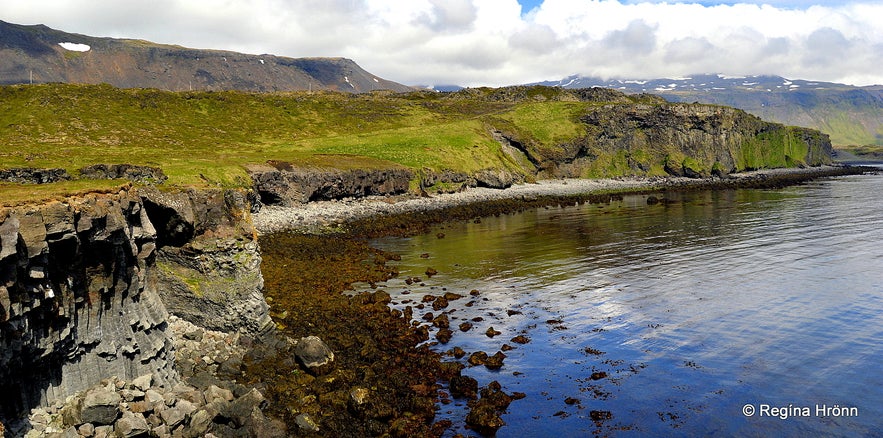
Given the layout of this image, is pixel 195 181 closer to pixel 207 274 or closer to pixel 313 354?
pixel 207 274

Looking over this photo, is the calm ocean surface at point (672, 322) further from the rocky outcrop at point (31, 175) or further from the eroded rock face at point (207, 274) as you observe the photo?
the rocky outcrop at point (31, 175)

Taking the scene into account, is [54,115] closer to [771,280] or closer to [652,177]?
[771,280]

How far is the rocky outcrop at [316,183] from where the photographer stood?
77.4 m

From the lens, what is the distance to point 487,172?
4493 inches

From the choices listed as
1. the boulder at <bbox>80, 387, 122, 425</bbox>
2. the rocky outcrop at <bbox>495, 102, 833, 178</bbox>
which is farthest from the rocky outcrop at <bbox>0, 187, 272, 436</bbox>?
the rocky outcrop at <bbox>495, 102, 833, 178</bbox>

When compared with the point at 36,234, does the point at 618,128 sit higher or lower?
higher

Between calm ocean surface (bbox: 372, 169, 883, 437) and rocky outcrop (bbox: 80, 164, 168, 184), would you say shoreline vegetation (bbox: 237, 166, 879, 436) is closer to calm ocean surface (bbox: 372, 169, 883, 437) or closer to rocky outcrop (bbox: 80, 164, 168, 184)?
calm ocean surface (bbox: 372, 169, 883, 437)

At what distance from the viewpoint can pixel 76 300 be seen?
18188mm

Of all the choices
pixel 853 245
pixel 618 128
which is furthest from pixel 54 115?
pixel 618 128

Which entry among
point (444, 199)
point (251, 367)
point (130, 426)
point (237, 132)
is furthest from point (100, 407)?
point (237, 132)

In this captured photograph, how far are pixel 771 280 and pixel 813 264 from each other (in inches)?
328

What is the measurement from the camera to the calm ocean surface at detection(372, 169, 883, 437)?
2239 centimetres
